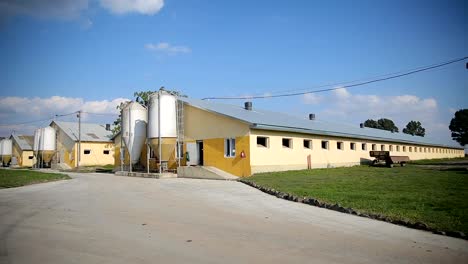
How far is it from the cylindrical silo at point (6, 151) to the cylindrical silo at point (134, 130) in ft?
134

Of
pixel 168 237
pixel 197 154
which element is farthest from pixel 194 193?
pixel 197 154

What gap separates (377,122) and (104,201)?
117 meters

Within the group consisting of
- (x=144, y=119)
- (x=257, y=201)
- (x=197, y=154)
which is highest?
(x=144, y=119)

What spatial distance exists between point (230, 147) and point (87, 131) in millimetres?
32282

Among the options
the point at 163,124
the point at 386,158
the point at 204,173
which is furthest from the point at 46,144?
the point at 386,158

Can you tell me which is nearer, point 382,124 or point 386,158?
point 386,158

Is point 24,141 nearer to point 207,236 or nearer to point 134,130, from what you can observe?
point 134,130

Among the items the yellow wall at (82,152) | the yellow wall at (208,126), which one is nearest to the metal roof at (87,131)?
the yellow wall at (82,152)

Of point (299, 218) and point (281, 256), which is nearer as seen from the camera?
point (281, 256)

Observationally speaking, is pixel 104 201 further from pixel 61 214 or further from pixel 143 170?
pixel 143 170

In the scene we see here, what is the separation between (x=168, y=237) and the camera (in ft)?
21.6

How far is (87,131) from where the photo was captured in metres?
47.7

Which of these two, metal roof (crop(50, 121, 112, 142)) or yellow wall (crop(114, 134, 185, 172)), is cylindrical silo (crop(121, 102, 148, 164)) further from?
metal roof (crop(50, 121, 112, 142))

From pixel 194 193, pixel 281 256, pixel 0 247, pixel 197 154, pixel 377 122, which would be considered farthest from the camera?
pixel 377 122
